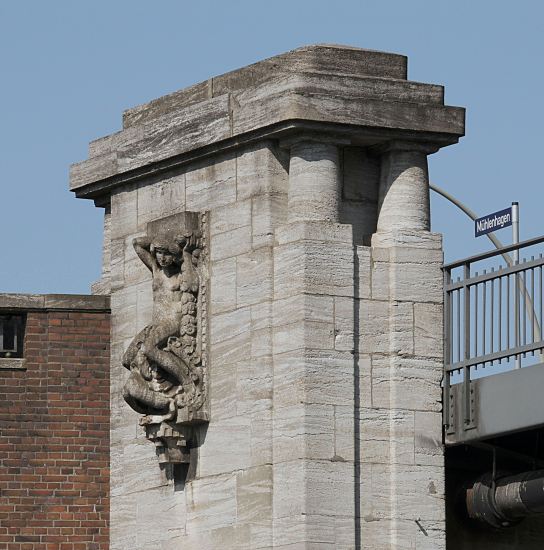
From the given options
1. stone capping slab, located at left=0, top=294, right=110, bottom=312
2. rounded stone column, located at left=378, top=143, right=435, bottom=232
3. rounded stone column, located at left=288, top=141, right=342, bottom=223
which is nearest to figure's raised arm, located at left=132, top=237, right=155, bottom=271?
stone capping slab, located at left=0, top=294, right=110, bottom=312

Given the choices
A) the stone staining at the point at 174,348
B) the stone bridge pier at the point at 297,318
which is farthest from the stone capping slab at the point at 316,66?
the stone staining at the point at 174,348

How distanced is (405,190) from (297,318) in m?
1.53

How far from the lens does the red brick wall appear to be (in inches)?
826

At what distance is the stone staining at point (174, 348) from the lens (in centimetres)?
1953

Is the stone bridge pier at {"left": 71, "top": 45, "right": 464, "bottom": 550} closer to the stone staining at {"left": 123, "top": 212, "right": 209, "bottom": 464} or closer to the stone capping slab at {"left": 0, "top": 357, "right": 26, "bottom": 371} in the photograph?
the stone staining at {"left": 123, "top": 212, "right": 209, "bottom": 464}

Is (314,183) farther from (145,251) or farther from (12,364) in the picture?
(12,364)

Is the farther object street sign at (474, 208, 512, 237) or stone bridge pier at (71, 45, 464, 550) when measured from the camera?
street sign at (474, 208, 512, 237)

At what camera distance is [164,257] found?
19766 mm

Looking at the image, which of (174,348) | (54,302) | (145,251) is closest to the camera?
(174,348)

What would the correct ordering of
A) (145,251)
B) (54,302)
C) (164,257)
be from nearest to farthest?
1. (164,257)
2. (145,251)
3. (54,302)

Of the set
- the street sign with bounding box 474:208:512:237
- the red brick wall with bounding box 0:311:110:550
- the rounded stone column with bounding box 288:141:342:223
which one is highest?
the street sign with bounding box 474:208:512:237

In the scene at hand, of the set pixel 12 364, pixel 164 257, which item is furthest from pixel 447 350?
pixel 12 364

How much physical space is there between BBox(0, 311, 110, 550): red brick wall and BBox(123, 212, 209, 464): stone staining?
1.36 m

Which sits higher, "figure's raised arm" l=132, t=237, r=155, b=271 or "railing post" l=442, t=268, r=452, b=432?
"figure's raised arm" l=132, t=237, r=155, b=271
